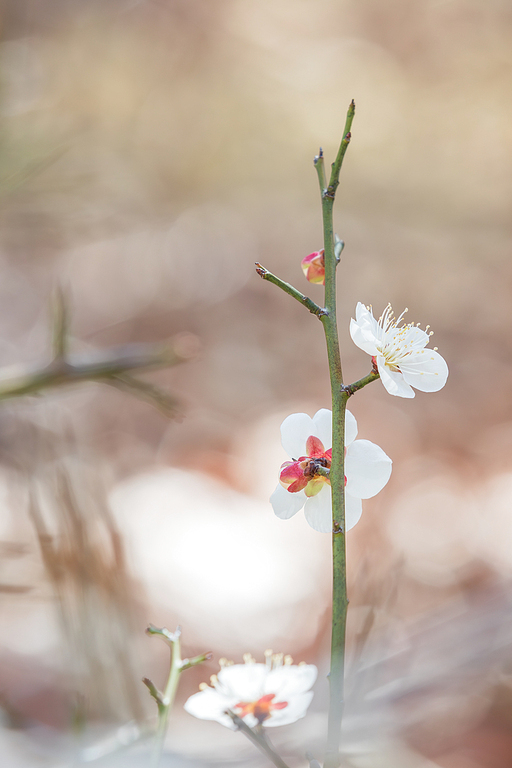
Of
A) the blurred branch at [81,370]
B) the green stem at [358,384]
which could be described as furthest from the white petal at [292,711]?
the blurred branch at [81,370]

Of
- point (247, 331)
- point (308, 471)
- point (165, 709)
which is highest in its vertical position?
point (247, 331)

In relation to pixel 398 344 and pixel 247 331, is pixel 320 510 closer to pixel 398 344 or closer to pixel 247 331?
pixel 398 344

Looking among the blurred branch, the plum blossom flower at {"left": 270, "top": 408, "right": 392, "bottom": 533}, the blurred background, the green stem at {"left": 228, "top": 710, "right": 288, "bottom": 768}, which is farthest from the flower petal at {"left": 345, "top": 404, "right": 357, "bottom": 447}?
the blurred branch

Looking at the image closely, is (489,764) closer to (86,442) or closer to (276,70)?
(86,442)

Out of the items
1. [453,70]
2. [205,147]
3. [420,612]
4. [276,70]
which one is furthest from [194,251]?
[420,612]

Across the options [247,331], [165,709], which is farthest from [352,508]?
[247,331]

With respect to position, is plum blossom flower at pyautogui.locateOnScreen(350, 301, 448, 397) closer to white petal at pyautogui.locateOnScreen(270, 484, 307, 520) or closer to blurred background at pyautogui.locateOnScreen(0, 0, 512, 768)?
white petal at pyautogui.locateOnScreen(270, 484, 307, 520)

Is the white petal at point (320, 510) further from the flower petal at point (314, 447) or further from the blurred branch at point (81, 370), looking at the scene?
the blurred branch at point (81, 370)
